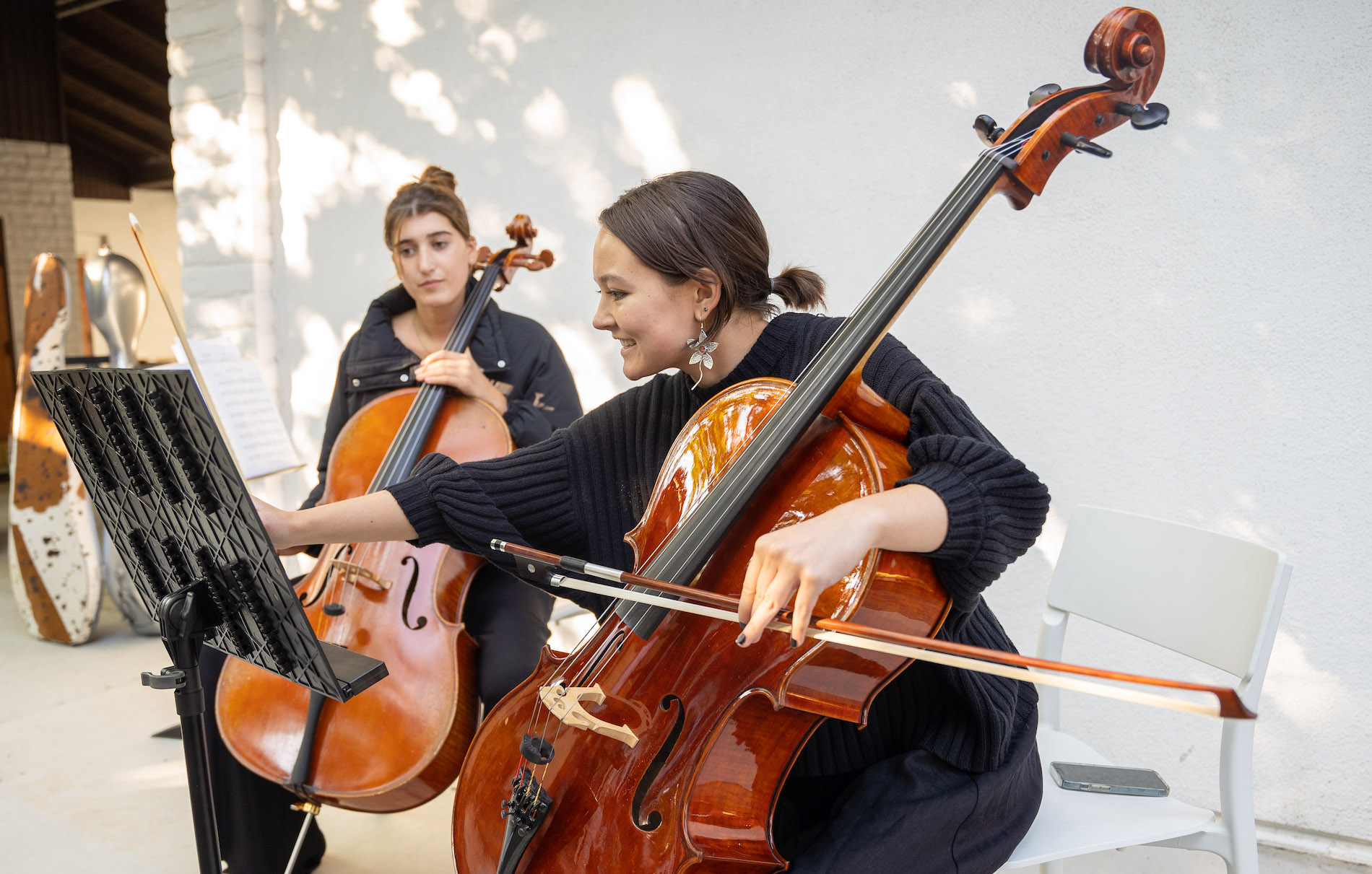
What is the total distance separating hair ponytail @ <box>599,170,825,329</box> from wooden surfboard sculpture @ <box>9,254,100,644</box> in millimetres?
2895

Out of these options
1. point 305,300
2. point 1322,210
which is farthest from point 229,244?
point 1322,210

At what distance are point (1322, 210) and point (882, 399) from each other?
129 cm

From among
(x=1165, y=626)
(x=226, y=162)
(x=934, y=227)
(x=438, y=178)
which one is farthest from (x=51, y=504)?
(x=1165, y=626)

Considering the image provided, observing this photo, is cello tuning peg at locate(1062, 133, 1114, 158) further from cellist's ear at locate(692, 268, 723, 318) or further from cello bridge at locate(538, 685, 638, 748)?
cello bridge at locate(538, 685, 638, 748)

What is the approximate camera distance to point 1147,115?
1025 mm

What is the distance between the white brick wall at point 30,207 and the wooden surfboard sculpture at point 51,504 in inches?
169

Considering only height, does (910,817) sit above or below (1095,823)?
below

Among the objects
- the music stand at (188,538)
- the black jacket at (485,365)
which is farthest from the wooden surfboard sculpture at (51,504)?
the music stand at (188,538)

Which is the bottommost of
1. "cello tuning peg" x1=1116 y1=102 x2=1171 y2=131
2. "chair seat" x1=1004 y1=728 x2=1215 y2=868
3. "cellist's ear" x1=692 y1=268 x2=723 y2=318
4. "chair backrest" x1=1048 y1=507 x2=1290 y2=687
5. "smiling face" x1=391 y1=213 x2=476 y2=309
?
"chair seat" x1=1004 y1=728 x2=1215 y2=868

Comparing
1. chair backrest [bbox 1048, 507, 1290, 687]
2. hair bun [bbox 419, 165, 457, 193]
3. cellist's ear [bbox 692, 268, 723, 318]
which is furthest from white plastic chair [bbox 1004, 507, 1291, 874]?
hair bun [bbox 419, 165, 457, 193]

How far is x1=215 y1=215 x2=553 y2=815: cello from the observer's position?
1487mm

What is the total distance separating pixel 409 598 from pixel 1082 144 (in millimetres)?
1266

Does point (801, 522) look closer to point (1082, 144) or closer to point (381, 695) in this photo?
point (1082, 144)

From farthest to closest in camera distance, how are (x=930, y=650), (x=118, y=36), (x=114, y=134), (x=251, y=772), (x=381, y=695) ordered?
(x=114, y=134) → (x=118, y=36) → (x=251, y=772) → (x=381, y=695) → (x=930, y=650)
